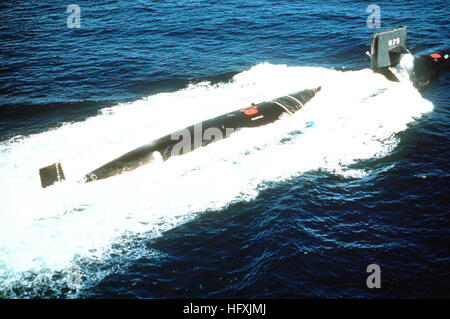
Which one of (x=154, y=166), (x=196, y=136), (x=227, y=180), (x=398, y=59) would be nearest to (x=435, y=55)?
(x=398, y=59)

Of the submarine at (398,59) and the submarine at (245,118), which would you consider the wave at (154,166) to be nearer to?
the submarine at (245,118)

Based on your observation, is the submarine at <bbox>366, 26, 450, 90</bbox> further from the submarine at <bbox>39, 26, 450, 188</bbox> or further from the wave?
the wave

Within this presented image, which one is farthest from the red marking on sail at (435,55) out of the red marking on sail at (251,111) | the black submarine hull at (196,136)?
the red marking on sail at (251,111)

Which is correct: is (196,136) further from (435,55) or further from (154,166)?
(435,55)

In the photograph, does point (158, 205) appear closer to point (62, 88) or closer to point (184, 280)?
point (184, 280)

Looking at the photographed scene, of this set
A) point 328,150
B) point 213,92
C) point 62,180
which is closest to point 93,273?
point 62,180

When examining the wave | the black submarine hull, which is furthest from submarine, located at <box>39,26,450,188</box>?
the wave
